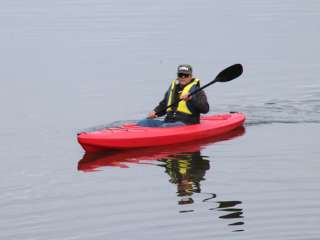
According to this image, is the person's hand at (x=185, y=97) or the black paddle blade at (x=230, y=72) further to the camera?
the black paddle blade at (x=230, y=72)

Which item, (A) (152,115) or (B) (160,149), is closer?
(B) (160,149)

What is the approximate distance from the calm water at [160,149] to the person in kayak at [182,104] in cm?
52

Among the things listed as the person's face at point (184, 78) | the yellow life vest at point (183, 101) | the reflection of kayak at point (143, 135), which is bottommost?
the reflection of kayak at point (143, 135)

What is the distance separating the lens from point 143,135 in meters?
14.4

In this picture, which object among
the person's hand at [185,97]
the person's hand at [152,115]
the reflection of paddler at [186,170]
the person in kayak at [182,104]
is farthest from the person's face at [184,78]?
the reflection of paddler at [186,170]

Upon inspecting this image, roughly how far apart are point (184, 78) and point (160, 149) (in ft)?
4.03

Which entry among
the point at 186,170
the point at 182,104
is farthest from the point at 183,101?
the point at 186,170

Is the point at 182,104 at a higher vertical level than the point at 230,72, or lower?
lower

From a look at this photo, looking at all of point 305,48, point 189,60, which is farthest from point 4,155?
point 305,48

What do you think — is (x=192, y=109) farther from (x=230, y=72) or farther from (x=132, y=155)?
(x=132, y=155)

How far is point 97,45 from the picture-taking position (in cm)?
2841

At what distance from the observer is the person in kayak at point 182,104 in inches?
580

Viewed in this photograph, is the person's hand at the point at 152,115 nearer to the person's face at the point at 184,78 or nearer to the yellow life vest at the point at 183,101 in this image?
the yellow life vest at the point at 183,101

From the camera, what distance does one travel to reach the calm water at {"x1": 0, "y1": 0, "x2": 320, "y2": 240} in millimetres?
10391
